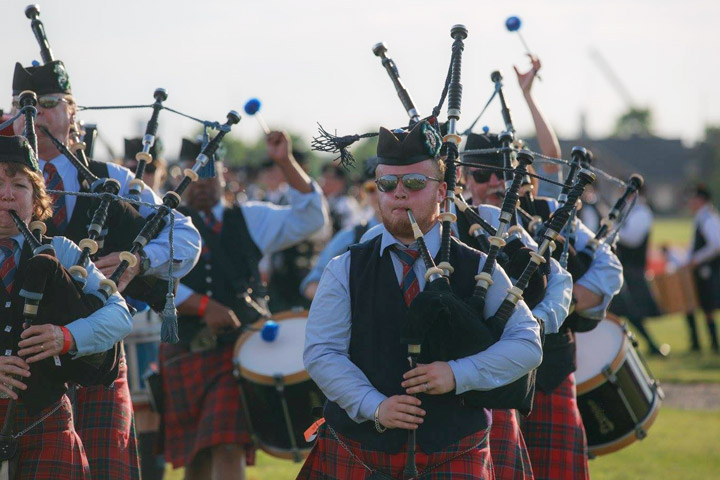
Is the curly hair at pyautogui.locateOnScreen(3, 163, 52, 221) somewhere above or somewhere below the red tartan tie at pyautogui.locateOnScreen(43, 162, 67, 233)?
above

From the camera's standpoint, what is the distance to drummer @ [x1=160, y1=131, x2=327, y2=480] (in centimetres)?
560

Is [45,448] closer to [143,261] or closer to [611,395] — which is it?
[143,261]

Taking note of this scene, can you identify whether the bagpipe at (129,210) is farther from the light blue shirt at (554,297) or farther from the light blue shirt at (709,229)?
the light blue shirt at (709,229)

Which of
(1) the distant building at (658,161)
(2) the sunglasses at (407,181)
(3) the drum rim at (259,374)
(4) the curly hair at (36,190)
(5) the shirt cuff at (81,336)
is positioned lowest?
(1) the distant building at (658,161)

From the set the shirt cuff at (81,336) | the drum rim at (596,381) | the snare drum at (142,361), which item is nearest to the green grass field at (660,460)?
the snare drum at (142,361)

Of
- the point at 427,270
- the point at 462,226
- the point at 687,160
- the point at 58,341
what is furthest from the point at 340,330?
the point at 687,160

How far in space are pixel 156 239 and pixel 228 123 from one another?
1.83 feet

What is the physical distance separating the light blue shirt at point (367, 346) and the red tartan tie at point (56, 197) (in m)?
1.28

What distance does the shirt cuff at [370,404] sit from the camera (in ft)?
10.7

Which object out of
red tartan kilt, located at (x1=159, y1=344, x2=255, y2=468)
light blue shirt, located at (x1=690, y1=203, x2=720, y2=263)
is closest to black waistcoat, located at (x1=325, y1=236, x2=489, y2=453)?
red tartan kilt, located at (x1=159, y1=344, x2=255, y2=468)

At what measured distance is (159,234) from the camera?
4.34 metres

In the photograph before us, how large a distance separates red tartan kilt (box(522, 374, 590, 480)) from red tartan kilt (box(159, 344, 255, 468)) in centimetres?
161

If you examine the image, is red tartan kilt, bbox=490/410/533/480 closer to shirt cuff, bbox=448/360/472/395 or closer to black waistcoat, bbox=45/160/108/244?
shirt cuff, bbox=448/360/472/395

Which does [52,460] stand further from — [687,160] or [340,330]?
[687,160]
